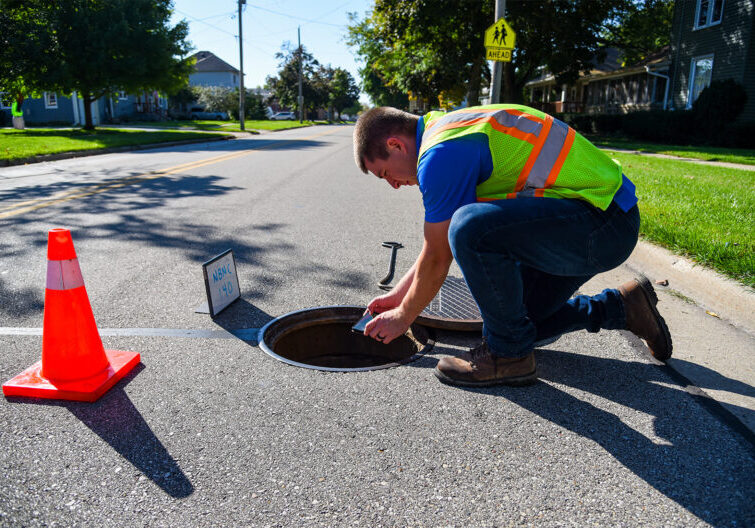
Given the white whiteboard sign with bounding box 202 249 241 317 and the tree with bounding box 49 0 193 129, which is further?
the tree with bounding box 49 0 193 129

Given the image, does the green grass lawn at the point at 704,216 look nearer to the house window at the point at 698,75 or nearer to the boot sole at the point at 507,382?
the boot sole at the point at 507,382

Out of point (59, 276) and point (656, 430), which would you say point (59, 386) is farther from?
point (656, 430)

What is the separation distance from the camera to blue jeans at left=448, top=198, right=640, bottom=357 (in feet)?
7.75

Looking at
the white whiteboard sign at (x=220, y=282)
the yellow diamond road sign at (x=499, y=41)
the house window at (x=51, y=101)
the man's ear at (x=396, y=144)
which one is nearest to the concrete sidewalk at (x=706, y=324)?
the man's ear at (x=396, y=144)

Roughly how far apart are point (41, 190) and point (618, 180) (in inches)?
339

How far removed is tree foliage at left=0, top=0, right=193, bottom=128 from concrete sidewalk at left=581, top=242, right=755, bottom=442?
2604 cm

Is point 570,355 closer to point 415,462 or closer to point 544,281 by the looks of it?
point 544,281

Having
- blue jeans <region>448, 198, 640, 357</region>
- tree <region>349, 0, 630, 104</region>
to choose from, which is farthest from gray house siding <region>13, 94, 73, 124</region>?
blue jeans <region>448, 198, 640, 357</region>

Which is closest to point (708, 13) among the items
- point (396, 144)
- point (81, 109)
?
point (396, 144)

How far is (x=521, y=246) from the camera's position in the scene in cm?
240

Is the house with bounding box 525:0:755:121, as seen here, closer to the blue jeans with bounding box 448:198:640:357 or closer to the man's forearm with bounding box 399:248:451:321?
the blue jeans with bounding box 448:198:640:357

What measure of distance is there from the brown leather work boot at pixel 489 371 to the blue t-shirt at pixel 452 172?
2.40 feet

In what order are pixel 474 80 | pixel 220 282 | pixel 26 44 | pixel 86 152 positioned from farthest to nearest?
pixel 474 80
pixel 26 44
pixel 86 152
pixel 220 282

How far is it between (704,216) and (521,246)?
4161mm
